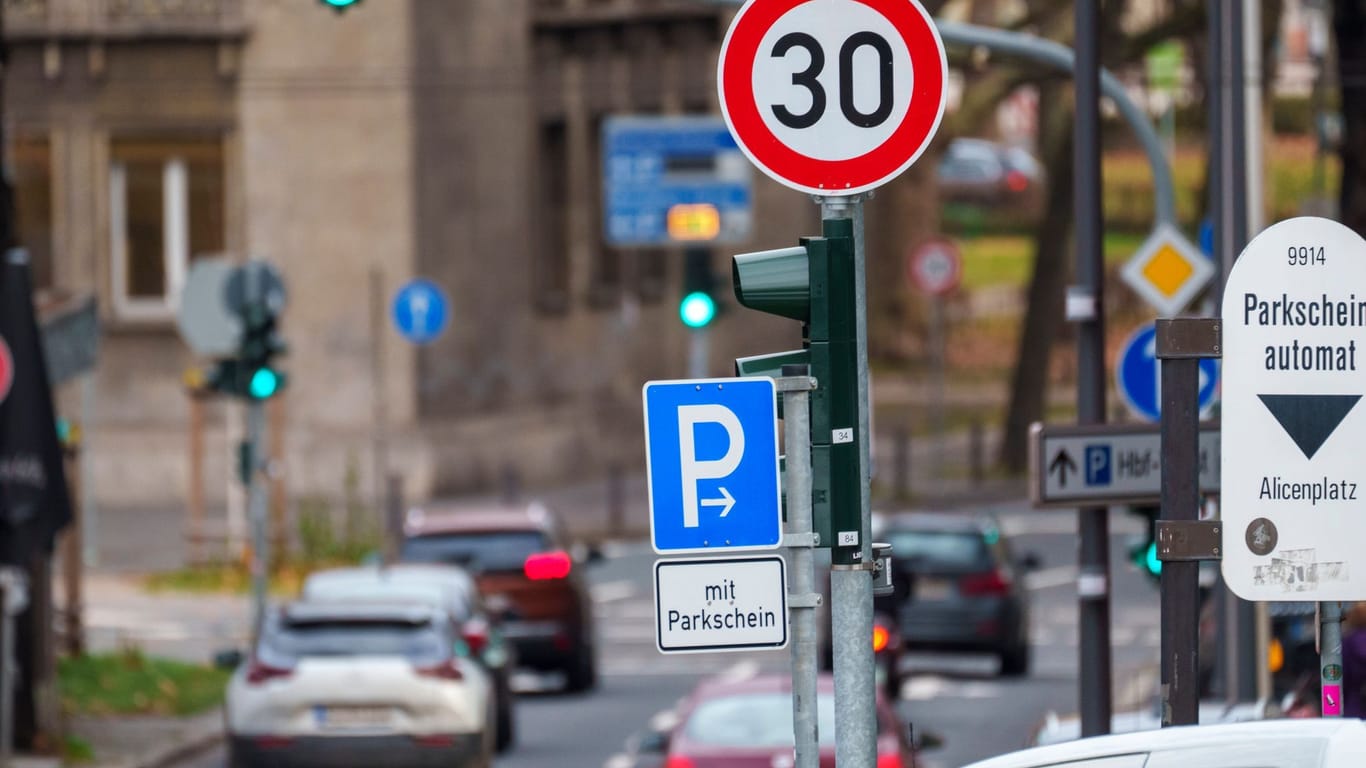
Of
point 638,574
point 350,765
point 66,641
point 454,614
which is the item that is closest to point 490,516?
point 66,641

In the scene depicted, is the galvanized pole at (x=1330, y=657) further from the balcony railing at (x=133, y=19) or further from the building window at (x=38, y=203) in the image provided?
the building window at (x=38, y=203)

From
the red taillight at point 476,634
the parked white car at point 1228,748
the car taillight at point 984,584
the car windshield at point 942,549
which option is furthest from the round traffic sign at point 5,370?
the parked white car at point 1228,748

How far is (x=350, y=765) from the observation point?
1645 centimetres

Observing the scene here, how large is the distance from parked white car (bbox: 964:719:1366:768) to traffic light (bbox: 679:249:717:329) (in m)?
13.9

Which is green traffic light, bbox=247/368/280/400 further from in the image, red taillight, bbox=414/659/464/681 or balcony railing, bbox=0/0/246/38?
balcony railing, bbox=0/0/246/38

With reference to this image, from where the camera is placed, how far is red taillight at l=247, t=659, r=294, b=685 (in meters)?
16.5

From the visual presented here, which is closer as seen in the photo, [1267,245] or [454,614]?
[1267,245]

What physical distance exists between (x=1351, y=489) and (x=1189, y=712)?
1.10 metres

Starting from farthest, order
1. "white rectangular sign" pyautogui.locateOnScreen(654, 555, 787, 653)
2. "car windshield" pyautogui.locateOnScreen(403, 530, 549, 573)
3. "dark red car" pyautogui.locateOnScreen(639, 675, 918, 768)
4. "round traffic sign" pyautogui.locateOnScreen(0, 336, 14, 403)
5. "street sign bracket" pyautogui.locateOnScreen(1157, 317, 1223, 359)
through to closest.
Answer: "car windshield" pyautogui.locateOnScreen(403, 530, 549, 573)
"round traffic sign" pyautogui.locateOnScreen(0, 336, 14, 403)
"dark red car" pyautogui.locateOnScreen(639, 675, 918, 768)
"street sign bracket" pyautogui.locateOnScreen(1157, 317, 1223, 359)
"white rectangular sign" pyautogui.locateOnScreen(654, 555, 787, 653)

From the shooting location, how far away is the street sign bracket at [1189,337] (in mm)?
7469

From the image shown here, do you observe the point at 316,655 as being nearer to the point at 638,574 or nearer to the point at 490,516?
the point at 490,516

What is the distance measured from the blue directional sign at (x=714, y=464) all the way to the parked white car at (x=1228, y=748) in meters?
1.26

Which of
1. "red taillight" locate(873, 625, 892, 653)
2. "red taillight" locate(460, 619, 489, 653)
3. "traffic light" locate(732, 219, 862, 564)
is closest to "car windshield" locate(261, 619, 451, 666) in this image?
"red taillight" locate(460, 619, 489, 653)

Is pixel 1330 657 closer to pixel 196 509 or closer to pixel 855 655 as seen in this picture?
pixel 855 655
